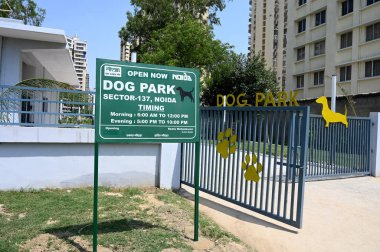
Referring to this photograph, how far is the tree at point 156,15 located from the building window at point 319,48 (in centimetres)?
887

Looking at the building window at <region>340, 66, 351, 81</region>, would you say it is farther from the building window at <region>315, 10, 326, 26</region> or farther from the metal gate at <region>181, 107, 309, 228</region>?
the metal gate at <region>181, 107, 309, 228</region>

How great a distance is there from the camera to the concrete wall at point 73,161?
23.2ft

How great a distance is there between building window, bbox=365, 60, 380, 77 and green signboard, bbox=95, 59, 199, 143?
973 inches

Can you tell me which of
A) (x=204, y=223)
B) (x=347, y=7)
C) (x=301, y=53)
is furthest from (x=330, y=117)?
(x=301, y=53)

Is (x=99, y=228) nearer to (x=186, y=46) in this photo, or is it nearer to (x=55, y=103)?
(x=55, y=103)

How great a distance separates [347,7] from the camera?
29297 mm

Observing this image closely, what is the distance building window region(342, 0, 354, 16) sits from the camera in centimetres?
2873

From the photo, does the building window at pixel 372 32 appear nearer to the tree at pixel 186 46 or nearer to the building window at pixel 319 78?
the building window at pixel 319 78

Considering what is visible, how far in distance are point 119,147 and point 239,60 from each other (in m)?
22.9

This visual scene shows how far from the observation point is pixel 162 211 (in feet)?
20.1

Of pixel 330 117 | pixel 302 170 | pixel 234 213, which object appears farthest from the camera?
pixel 330 117

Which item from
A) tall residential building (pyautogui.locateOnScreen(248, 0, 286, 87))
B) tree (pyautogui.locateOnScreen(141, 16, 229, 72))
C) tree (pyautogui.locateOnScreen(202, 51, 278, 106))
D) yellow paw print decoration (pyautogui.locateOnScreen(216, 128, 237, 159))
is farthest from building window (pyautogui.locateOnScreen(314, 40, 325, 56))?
tall residential building (pyautogui.locateOnScreen(248, 0, 286, 87))

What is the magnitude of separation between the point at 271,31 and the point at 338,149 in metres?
75.1

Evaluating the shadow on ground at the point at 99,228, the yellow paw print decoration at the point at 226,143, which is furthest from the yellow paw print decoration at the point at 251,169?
the shadow on ground at the point at 99,228
